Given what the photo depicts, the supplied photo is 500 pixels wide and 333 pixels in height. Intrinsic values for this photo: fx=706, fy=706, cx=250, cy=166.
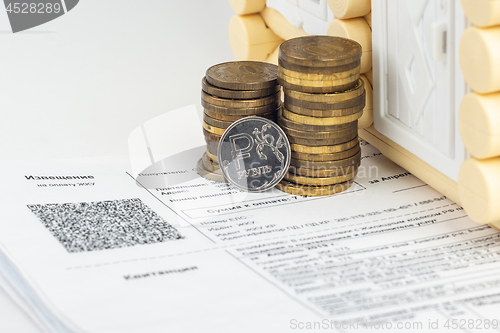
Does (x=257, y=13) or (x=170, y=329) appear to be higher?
(x=257, y=13)

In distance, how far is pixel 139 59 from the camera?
222 cm

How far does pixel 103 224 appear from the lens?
1.33m

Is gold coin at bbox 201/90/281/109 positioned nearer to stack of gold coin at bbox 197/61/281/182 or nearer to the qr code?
stack of gold coin at bbox 197/61/281/182

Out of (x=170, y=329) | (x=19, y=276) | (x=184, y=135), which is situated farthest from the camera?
(x=184, y=135)

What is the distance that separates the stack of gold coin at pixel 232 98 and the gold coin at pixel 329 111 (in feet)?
0.24

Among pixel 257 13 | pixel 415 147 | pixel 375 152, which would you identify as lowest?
pixel 375 152

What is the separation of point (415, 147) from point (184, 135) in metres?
0.62


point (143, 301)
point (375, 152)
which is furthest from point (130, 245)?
point (375, 152)

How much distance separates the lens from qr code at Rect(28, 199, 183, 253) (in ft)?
4.16

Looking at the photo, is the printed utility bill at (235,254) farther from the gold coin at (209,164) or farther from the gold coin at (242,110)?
the gold coin at (242,110)

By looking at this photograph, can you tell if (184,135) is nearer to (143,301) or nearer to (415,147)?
(415,147)
